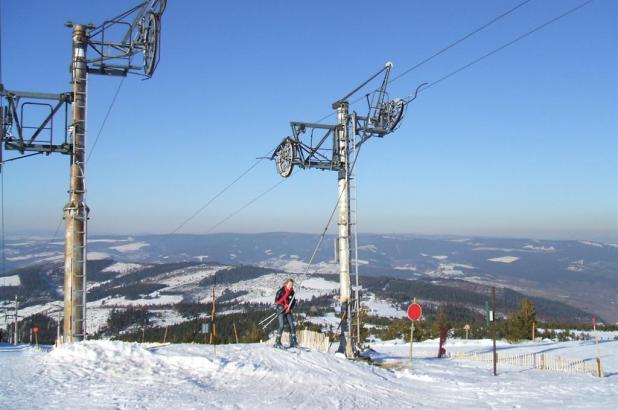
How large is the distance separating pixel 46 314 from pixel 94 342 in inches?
6061

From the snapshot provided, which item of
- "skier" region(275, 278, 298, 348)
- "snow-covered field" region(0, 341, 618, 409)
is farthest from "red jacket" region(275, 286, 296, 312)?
"snow-covered field" region(0, 341, 618, 409)

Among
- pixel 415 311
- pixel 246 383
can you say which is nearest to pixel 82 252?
pixel 246 383

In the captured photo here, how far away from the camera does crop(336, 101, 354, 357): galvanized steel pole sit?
800 inches

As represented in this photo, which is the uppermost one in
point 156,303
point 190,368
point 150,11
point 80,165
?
point 150,11

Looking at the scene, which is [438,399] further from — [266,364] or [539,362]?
[539,362]

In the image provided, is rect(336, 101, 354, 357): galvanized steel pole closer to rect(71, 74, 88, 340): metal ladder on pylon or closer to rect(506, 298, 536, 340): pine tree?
rect(71, 74, 88, 340): metal ladder on pylon

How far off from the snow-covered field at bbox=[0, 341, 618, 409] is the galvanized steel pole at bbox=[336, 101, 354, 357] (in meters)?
2.39

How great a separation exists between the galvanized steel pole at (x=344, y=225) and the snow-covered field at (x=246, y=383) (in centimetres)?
239

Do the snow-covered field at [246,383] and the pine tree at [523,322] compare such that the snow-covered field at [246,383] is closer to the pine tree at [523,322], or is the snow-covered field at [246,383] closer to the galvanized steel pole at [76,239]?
the galvanized steel pole at [76,239]

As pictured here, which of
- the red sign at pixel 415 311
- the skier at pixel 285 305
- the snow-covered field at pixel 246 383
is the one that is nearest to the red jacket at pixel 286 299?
the skier at pixel 285 305

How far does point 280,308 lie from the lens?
62.2 ft

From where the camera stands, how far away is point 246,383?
543 inches

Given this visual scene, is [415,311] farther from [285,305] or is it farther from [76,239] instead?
[76,239]

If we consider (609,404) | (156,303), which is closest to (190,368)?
(609,404)
